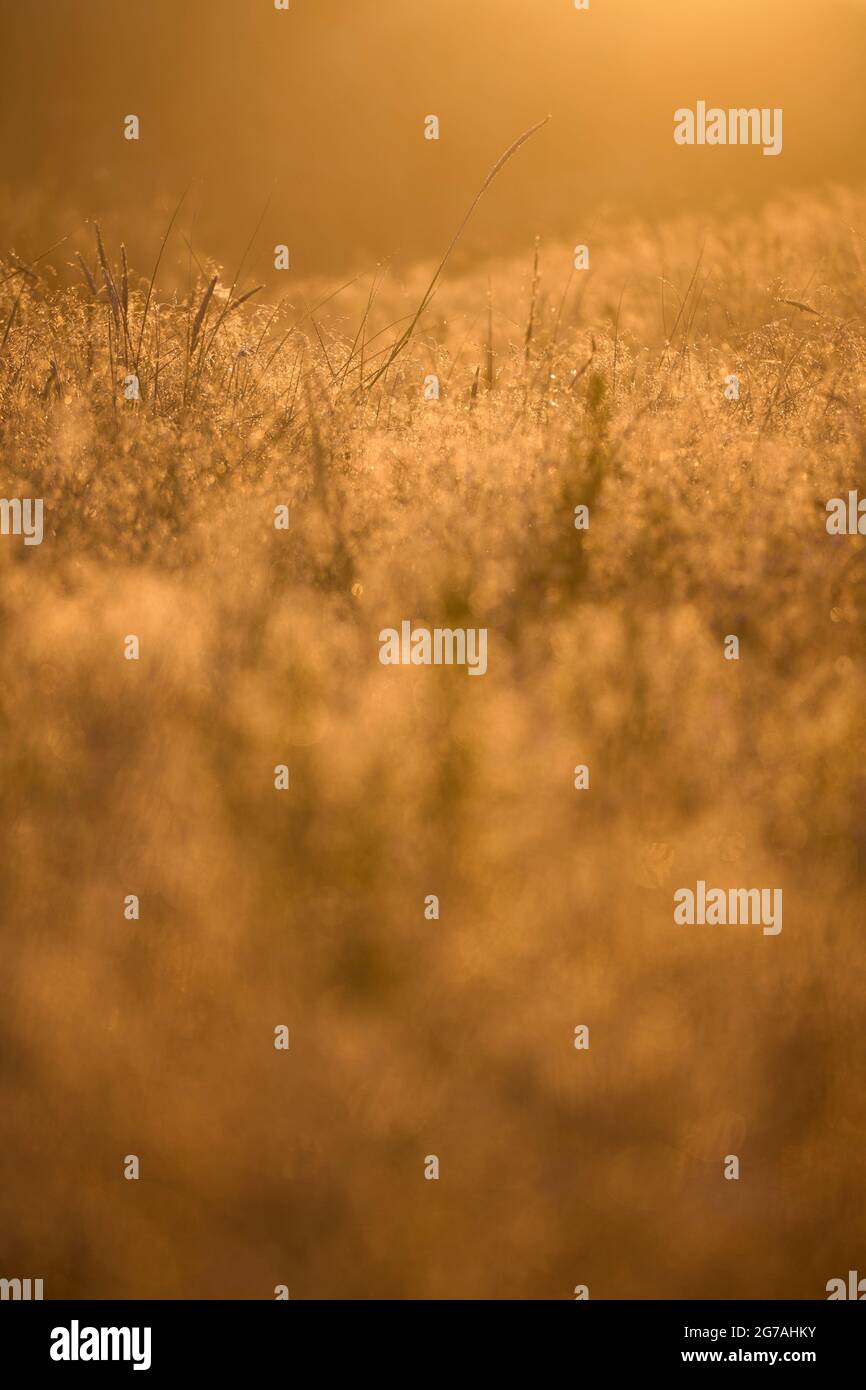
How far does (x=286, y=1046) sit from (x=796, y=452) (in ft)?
5.23

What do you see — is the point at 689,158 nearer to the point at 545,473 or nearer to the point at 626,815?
the point at 545,473

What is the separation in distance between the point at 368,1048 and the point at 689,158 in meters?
3.56

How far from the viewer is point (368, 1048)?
2.54 feet

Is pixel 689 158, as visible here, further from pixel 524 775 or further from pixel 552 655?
pixel 524 775

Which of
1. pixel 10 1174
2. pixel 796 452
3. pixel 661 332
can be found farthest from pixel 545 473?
pixel 10 1174

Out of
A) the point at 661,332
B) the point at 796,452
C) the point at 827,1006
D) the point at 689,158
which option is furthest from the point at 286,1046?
the point at 689,158

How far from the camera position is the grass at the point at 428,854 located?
2.20 ft

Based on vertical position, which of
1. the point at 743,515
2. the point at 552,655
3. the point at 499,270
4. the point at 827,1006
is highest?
the point at 499,270

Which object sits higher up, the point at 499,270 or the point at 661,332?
the point at 499,270

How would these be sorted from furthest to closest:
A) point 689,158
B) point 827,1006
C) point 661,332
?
point 689,158 < point 661,332 < point 827,1006

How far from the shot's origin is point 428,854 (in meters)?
0.98

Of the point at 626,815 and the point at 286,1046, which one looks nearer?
the point at 286,1046

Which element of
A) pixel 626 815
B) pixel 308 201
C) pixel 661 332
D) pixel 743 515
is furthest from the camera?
pixel 308 201

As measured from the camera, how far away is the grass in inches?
26.4
